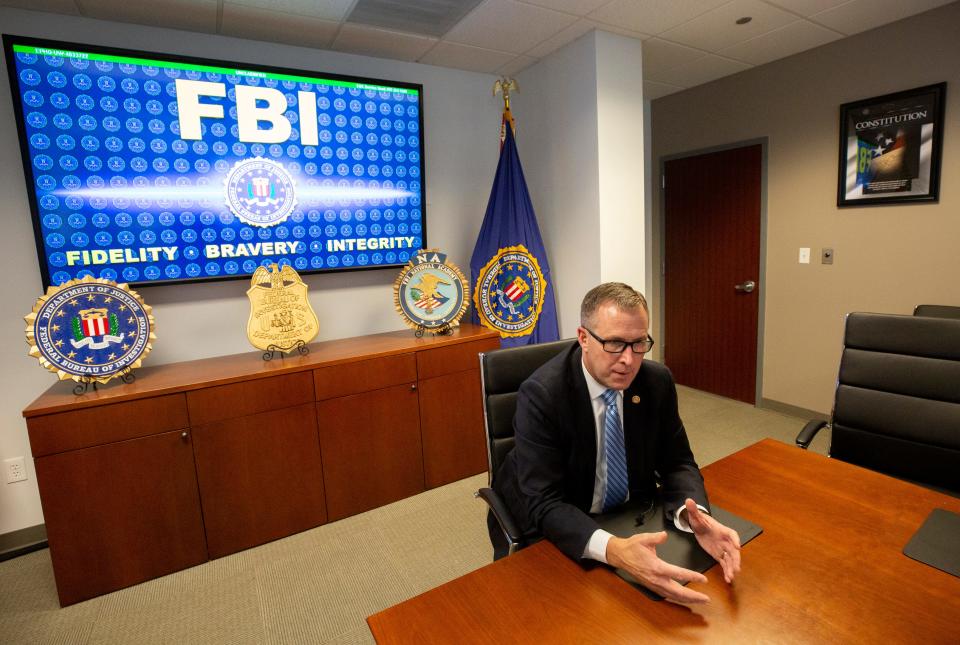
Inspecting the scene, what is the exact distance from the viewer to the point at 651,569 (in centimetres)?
97

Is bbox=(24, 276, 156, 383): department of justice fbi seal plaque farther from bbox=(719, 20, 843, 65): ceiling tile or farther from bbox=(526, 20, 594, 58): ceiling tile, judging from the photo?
bbox=(719, 20, 843, 65): ceiling tile

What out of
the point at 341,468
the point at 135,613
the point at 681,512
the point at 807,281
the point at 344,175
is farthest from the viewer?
the point at 807,281

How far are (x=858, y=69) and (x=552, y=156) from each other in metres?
1.96

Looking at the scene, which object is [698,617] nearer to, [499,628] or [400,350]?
[499,628]

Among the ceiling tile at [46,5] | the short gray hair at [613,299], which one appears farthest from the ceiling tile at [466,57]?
the short gray hair at [613,299]

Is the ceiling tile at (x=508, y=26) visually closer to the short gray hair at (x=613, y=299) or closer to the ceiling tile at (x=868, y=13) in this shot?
the ceiling tile at (x=868, y=13)

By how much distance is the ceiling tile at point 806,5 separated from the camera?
2686 millimetres

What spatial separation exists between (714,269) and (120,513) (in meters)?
4.20

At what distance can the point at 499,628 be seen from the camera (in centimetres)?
91

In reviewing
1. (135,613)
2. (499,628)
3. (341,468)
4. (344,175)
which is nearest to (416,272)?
(344,175)

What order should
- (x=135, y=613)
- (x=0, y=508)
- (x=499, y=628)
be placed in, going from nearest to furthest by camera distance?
(x=499, y=628)
(x=135, y=613)
(x=0, y=508)

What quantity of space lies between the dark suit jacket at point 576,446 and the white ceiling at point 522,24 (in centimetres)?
210

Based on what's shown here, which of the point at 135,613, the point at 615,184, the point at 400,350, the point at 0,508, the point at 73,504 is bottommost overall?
the point at 135,613

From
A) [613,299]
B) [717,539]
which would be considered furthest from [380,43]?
[717,539]
